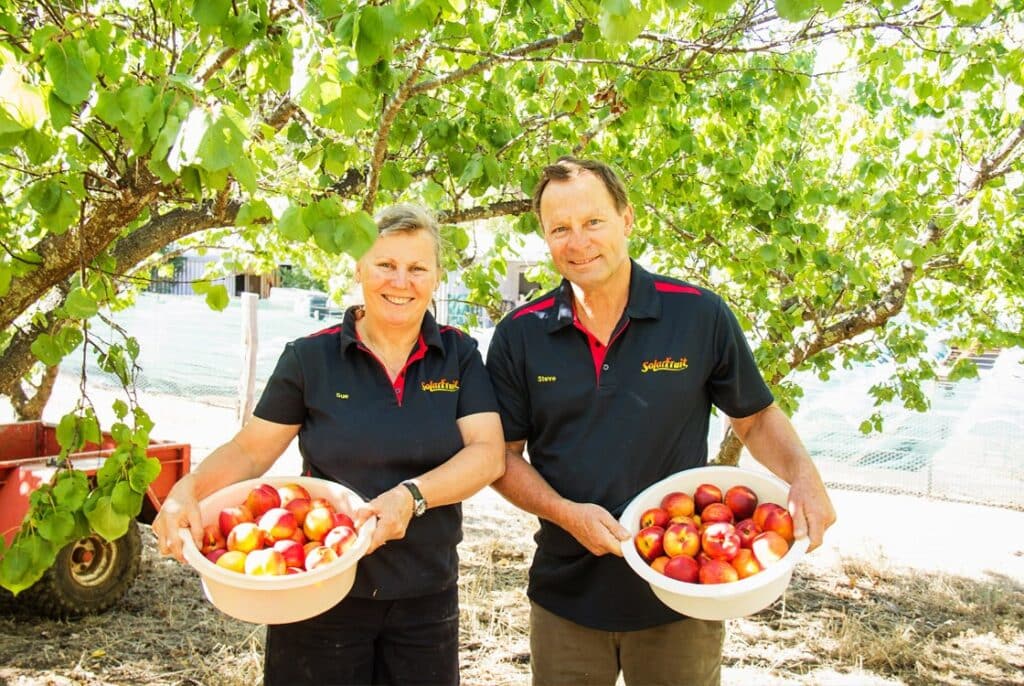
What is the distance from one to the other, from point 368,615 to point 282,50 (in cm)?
151

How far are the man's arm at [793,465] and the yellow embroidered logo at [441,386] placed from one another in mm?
869

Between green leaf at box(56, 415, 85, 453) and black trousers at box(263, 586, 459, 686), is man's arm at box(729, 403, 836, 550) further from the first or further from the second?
green leaf at box(56, 415, 85, 453)

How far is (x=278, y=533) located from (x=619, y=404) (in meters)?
1.01

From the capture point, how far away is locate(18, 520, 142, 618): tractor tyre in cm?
552

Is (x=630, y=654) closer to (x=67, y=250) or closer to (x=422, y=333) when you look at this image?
(x=422, y=333)

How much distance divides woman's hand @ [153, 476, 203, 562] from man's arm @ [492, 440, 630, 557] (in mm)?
864

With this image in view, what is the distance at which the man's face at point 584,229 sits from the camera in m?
2.56

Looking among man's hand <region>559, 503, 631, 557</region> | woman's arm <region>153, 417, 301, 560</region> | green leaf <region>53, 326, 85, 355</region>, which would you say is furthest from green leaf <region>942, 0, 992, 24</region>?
green leaf <region>53, 326, 85, 355</region>

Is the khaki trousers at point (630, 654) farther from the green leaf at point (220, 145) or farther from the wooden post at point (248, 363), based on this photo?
the wooden post at point (248, 363)

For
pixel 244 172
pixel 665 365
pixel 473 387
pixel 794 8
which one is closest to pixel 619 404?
pixel 665 365

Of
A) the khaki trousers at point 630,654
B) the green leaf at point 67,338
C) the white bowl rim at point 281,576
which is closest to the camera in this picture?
the white bowl rim at point 281,576

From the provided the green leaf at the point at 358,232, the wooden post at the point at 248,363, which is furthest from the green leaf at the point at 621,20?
the wooden post at the point at 248,363

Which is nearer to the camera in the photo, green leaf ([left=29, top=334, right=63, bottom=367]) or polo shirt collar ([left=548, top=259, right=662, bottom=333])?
polo shirt collar ([left=548, top=259, right=662, bottom=333])

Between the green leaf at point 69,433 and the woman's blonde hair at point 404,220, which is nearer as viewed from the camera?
the woman's blonde hair at point 404,220
